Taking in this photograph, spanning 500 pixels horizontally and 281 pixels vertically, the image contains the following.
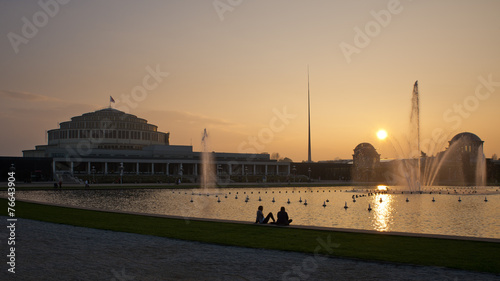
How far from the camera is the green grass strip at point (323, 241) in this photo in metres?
14.9

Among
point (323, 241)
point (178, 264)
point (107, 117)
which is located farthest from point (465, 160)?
point (178, 264)

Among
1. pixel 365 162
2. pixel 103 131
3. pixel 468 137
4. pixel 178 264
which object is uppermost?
pixel 103 131

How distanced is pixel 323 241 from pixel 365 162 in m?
142

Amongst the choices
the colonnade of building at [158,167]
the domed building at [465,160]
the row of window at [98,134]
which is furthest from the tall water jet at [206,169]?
the domed building at [465,160]

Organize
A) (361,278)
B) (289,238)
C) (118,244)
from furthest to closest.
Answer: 1. (289,238)
2. (118,244)
3. (361,278)

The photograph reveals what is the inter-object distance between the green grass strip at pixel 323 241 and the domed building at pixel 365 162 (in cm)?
13421

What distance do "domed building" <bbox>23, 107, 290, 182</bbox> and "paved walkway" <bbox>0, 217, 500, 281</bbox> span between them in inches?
4500

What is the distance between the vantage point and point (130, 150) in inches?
5625

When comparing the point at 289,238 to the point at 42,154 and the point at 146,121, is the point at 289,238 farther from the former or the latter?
the point at 146,121

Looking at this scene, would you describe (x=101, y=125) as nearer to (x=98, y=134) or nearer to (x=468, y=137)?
(x=98, y=134)

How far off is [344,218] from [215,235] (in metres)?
14.6

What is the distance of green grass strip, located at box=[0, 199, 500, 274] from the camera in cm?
1491

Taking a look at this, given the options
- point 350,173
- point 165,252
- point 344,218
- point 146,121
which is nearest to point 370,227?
point 344,218

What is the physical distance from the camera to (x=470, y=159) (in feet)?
490
